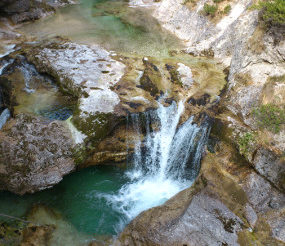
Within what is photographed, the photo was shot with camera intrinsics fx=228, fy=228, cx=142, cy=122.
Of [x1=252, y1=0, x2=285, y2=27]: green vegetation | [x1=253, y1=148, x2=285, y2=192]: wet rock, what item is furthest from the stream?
[x1=252, y1=0, x2=285, y2=27]: green vegetation

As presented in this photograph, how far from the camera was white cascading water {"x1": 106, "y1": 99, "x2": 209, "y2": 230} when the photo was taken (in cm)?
1020

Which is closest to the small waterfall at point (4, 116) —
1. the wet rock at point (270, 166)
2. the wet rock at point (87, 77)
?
the wet rock at point (87, 77)

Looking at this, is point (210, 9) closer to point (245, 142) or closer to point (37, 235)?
point (245, 142)

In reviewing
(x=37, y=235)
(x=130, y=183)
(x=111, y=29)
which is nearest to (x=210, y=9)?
(x=111, y=29)

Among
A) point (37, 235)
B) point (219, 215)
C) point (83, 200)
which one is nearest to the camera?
point (37, 235)

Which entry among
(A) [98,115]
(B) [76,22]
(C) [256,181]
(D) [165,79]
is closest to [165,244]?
(C) [256,181]

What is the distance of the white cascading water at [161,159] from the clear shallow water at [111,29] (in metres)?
7.23

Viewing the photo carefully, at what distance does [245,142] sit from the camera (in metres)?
9.45

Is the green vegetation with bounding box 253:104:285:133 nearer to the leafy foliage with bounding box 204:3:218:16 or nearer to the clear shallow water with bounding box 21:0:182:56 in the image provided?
the clear shallow water with bounding box 21:0:182:56

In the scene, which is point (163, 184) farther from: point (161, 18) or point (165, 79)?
point (161, 18)

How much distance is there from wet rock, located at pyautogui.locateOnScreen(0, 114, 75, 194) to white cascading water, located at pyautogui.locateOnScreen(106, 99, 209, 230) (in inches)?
107

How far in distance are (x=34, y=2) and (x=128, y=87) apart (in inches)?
741

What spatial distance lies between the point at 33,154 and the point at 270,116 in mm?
10082

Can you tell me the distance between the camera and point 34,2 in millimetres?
23766
